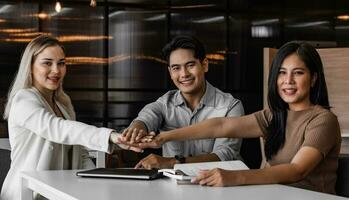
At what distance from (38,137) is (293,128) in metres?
1.05

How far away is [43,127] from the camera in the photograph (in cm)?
233

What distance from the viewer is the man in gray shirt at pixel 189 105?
268 centimetres

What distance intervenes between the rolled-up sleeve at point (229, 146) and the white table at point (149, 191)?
69cm

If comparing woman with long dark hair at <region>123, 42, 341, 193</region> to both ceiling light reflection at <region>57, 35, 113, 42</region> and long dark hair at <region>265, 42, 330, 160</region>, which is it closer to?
long dark hair at <region>265, 42, 330, 160</region>

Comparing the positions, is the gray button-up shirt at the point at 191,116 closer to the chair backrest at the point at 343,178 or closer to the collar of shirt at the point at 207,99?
the collar of shirt at the point at 207,99

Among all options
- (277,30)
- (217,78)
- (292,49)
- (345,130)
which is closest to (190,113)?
(292,49)

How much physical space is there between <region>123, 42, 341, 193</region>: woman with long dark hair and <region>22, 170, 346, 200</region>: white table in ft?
0.34

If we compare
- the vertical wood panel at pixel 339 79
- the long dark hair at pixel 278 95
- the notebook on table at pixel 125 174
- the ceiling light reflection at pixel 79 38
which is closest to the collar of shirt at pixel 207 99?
the long dark hair at pixel 278 95

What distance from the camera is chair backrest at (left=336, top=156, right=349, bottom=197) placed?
77.7 inches

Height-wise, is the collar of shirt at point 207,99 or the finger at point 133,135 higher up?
the collar of shirt at point 207,99

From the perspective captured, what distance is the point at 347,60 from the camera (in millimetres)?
4359

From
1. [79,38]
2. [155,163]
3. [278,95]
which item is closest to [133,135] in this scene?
[155,163]

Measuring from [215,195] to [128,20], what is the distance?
4780 mm

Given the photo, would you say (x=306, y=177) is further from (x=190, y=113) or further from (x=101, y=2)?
(x=101, y=2)
